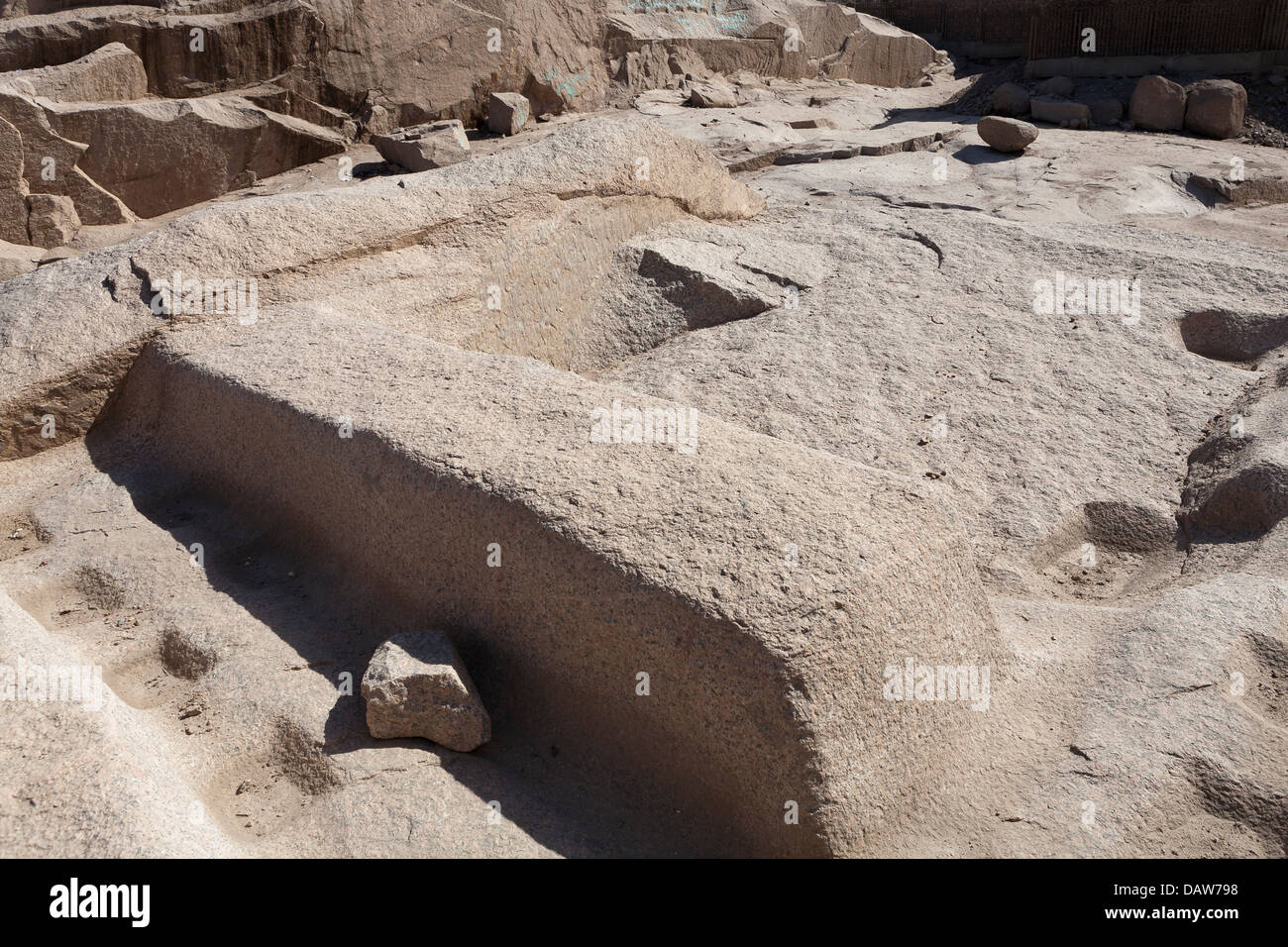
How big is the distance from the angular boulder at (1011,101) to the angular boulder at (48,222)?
652 cm

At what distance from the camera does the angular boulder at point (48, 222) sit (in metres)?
5.12

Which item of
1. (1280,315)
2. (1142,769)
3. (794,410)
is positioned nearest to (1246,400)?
(1280,315)

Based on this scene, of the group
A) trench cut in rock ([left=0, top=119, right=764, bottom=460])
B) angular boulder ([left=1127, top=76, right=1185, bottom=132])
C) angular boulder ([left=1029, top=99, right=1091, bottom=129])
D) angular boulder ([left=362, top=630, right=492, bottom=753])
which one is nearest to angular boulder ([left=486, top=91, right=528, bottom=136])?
trench cut in rock ([left=0, top=119, right=764, bottom=460])

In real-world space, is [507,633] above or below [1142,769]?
above

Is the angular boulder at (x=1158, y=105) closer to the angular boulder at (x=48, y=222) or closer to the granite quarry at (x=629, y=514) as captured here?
the granite quarry at (x=629, y=514)

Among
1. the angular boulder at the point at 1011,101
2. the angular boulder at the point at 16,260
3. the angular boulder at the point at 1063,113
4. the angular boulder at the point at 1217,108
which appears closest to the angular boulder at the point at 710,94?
the angular boulder at the point at 1011,101

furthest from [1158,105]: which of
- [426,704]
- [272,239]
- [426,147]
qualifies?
[426,704]

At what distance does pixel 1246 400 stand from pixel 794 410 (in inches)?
56.3

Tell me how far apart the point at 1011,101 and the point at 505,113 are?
3.93 metres

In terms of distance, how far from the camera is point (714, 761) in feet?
5.42

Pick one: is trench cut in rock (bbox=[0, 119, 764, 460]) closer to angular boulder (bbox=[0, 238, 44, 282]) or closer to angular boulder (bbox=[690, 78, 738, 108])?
angular boulder (bbox=[0, 238, 44, 282])

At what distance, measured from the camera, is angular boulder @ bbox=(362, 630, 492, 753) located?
177cm

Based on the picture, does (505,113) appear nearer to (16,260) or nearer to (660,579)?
(16,260)

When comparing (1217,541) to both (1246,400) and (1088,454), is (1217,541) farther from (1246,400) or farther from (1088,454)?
(1246,400)
